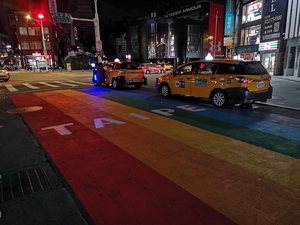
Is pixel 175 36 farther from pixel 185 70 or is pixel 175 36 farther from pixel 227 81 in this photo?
pixel 227 81

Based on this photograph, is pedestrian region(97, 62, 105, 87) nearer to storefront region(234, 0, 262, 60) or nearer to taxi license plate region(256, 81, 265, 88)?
taxi license plate region(256, 81, 265, 88)

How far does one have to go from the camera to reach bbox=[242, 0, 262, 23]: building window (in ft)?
99.6

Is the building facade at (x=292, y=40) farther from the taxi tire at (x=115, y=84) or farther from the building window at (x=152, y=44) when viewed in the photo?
the building window at (x=152, y=44)

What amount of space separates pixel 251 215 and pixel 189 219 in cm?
80

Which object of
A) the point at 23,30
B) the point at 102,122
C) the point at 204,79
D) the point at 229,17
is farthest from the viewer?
the point at 23,30

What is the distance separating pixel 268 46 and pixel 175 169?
29.2 meters

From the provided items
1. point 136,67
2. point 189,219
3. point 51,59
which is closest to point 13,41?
point 51,59

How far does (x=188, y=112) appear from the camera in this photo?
336 inches

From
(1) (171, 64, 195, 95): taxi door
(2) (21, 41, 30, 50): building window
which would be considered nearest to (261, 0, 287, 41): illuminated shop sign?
(1) (171, 64, 195, 95): taxi door

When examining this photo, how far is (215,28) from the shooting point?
5700 cm

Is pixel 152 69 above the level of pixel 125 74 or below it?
below

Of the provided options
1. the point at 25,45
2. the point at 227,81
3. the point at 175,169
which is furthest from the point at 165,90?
the point at 25,45

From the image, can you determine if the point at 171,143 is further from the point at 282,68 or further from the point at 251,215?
the point at 282,68

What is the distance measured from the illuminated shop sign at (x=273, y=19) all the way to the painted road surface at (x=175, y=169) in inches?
939
